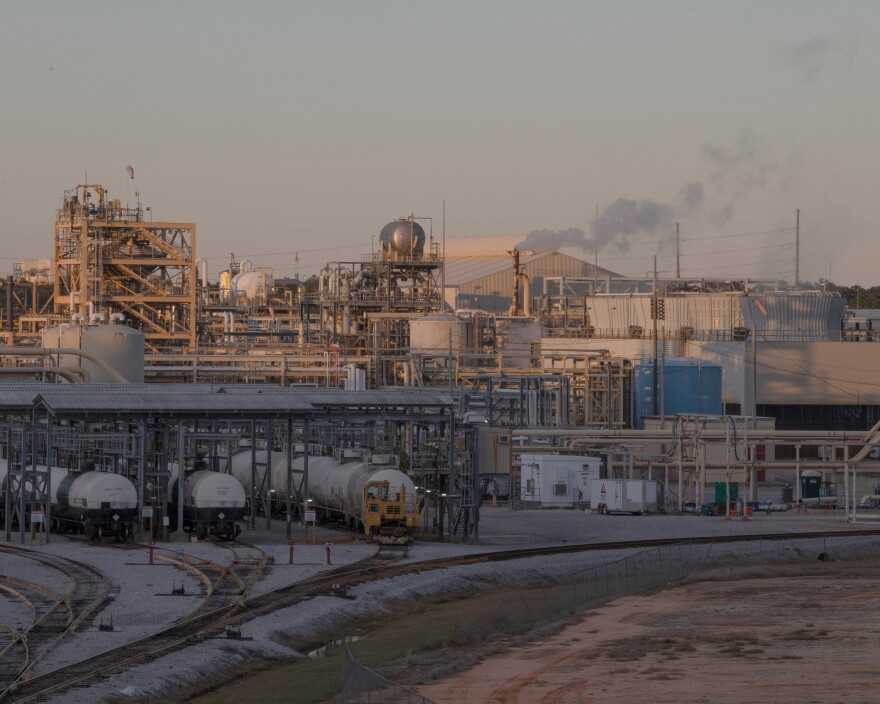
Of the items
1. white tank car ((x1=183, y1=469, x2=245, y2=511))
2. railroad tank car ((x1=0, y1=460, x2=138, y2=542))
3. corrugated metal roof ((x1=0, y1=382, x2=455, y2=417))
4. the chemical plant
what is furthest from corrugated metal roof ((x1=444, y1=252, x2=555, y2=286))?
railroad tank car ((x1=0, y1=460, x2=138, y2=542))

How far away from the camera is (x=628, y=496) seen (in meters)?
67.9

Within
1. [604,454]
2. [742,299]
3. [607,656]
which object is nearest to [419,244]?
[742,299]

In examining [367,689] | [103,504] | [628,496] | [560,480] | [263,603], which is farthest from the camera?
[560,480]

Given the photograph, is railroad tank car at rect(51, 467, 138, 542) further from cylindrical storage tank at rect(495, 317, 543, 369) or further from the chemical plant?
cylindrical storage tank at rect(495, 317, 543, 369)

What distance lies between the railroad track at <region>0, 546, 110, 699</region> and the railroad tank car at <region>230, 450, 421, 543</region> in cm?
1141

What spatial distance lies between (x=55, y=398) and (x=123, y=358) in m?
30.3

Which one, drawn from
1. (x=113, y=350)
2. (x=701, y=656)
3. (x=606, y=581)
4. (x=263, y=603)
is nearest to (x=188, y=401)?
(x=263, y=603)

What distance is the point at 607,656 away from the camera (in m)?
31.9

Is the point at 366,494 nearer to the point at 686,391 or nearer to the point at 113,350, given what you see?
the point at 113,350

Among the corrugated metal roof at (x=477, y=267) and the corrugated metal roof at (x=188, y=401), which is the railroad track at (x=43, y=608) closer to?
the corrugated metal roof at (x=188, y=401)

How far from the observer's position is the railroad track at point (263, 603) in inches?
1024

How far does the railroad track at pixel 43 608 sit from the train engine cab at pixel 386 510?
1123 centimetres

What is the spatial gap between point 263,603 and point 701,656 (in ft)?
35.6

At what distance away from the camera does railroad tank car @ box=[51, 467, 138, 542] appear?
49.6 metres
